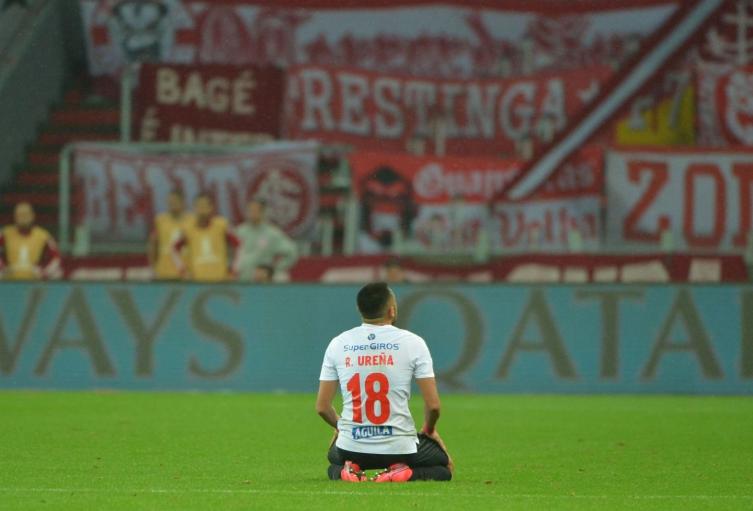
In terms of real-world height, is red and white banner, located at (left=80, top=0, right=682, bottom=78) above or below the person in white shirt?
above

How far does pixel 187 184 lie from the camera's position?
81.0 ft

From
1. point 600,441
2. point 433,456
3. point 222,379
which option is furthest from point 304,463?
point 222,379

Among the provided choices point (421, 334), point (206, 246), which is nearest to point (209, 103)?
point (206, 246)

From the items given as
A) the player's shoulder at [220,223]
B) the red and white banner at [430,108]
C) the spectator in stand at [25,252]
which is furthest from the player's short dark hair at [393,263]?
the red and white banner at [430,108]

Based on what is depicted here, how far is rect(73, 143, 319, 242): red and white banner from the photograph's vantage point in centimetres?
2423

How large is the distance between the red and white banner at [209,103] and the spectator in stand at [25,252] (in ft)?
24.7

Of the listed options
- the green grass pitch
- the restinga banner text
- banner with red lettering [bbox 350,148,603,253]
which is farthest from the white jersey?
banner with red lettering [bbox 350,148,603,253]

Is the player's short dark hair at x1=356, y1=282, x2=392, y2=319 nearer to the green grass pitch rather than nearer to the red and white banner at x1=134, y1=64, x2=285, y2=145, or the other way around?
the green grass pitch

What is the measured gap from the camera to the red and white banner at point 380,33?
2906 centimetres

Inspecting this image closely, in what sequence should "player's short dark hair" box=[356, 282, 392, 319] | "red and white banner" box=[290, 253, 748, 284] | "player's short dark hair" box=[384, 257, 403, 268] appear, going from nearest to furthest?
"player's short dark hair" box=[356, 282, 392, 319] < "player's short dark hair" box=[384, 257, 403, 268] < "red and white banner" box=[290, 253, 748, 284]

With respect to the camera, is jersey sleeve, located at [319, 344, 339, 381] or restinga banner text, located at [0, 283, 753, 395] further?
restinga banner text, located at [0, 283, 753, 395]

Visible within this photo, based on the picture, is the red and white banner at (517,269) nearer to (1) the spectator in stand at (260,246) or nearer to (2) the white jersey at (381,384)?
(1) the spectator in stand at (260,246)

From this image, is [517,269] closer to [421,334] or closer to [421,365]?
[421,334]

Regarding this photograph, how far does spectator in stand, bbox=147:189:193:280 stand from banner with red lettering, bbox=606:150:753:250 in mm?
6171
